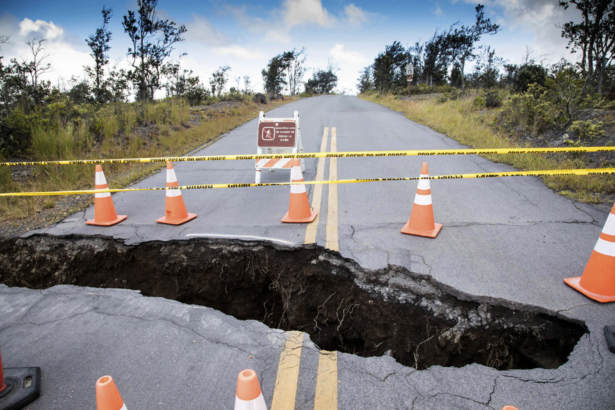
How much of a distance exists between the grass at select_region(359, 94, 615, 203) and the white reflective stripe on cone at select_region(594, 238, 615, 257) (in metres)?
2.60

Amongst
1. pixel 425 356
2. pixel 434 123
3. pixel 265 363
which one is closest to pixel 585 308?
pixel 425 356

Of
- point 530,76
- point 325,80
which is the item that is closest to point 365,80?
point 325,80

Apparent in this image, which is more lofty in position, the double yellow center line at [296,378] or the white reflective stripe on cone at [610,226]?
the white reflective stripe on cone at [610,226]

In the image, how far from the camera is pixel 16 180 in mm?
7211

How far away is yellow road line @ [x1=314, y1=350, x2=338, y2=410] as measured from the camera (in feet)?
6.86

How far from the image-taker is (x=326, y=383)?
2236 mm

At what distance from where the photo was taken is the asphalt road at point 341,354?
2178 mm

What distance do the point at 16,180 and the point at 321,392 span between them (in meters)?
8.08

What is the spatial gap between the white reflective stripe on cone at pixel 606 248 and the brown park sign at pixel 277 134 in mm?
5287

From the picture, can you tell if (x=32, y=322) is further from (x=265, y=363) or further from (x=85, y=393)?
(x=265, y=363)

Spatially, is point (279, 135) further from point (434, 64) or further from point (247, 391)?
point (434, 64)

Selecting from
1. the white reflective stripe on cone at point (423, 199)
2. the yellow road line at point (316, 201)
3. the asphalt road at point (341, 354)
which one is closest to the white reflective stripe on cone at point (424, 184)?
the white reflective stripe on cone at point (423, 199)

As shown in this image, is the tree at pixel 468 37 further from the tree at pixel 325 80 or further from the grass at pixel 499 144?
the tree at pixel 325 80

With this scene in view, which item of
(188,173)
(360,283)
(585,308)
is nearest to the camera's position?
(585,308)
